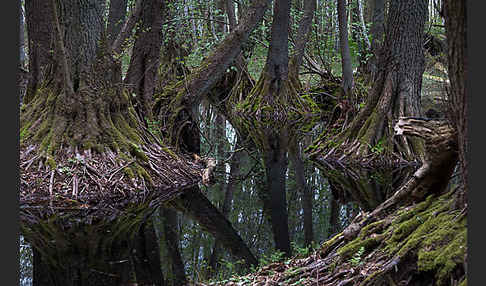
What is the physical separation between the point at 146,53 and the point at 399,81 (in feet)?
15.3

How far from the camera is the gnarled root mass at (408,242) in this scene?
116 inches

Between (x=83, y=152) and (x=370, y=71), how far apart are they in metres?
11.8

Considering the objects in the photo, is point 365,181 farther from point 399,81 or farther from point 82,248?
point 82,248

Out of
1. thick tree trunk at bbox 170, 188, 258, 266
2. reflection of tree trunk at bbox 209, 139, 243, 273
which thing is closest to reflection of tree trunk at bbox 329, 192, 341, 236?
thick tree trunk at bbox 170, 188, 258, 266

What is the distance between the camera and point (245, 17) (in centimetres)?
1262

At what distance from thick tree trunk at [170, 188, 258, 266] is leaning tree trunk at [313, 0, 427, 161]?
10.7ft

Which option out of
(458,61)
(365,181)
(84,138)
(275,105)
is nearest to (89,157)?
(84,138)

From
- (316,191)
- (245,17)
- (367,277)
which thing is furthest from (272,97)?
(367,277)

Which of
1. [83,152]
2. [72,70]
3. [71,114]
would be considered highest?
[72,70]

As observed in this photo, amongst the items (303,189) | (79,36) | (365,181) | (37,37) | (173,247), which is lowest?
(173,247)

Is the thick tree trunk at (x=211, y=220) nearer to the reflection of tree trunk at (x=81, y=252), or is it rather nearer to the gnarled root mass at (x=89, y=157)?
the gnarled root mass at (x=89, y=157)

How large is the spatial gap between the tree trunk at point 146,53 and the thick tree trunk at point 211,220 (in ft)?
7.51

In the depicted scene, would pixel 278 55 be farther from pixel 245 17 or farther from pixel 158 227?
pixel 158 227

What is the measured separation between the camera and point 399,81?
9570mm
